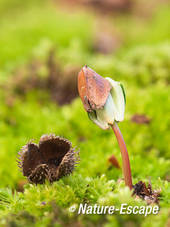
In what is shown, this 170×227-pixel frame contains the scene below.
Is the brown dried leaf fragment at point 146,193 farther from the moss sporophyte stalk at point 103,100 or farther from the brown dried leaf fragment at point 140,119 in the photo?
the brown dried leaf fragment at point 140,119

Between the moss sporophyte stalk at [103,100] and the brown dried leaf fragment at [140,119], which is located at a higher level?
the brown dried leaf fragment at [140,119]

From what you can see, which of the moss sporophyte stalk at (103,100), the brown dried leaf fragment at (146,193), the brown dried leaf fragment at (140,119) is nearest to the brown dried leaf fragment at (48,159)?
the moss sporophyte stalk at (103,100)

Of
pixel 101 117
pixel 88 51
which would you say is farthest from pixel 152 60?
pixel 101 117

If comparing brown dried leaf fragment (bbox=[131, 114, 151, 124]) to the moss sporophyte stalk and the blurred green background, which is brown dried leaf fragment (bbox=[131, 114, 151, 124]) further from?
the moss sporophyte stalk

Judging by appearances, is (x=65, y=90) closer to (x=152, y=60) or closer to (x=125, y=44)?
(x=152, y=60)

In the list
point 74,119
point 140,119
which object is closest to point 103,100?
point 140,119

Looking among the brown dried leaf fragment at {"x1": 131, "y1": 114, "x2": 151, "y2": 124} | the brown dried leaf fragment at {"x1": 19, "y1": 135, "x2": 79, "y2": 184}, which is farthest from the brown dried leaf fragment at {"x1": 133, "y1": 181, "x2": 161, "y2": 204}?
the brown dried leaf fragment at {"x1": 131, "y1": 114, "x2": 151, "y2": 124}
